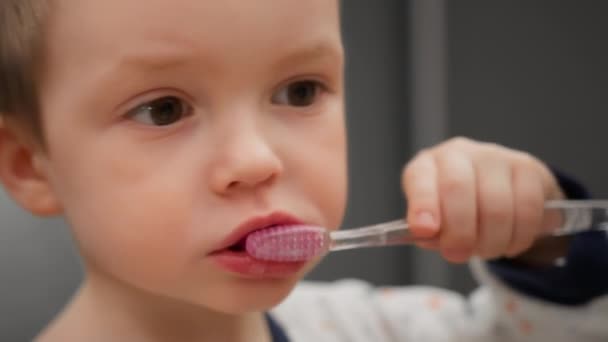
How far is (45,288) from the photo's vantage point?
2.03 feet

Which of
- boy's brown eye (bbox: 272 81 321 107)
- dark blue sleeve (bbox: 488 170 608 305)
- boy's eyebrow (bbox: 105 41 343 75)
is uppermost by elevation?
boy's eyebrow (bbox: 105 41 343 75)

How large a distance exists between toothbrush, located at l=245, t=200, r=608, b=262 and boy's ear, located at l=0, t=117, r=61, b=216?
0.15 meters

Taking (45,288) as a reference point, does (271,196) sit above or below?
above

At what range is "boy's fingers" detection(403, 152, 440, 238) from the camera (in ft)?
1.50

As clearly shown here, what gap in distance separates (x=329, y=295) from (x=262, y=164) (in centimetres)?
39

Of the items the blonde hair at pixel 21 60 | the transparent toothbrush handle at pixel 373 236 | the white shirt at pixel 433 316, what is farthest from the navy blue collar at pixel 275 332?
the blonde hair at pixel 21 60

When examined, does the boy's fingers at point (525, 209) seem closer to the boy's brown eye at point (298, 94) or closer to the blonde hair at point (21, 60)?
the boy's brown eye at point (298, 94)

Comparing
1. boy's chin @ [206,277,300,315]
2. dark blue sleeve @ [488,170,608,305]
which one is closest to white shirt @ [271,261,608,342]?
dark blue sleeve @ [488,170,608,305]

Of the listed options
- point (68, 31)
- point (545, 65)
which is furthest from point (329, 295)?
point (68, 31)

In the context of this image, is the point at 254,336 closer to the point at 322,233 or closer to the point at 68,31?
the point at 322,233

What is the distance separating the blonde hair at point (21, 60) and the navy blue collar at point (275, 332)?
0.27 metres

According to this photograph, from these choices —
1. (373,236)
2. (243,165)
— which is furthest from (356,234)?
(243,165)

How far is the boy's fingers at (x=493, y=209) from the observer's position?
495 millimetres

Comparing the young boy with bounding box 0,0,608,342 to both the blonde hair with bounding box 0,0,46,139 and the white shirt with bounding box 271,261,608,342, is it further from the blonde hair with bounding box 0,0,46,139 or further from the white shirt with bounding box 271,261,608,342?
the white shirt with bounding box 271,261,608,342
